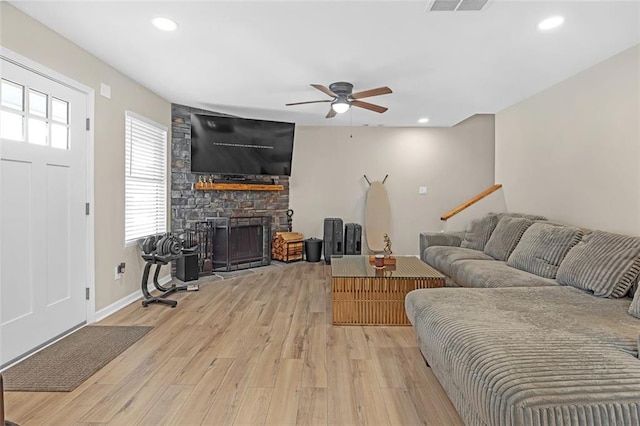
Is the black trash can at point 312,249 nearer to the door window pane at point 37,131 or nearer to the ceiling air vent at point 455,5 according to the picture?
the door window pane at point 37,131

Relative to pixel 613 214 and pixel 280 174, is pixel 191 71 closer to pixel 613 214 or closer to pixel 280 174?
pixel 280 174

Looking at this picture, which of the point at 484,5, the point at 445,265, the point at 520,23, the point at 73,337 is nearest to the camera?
the point at 484,5

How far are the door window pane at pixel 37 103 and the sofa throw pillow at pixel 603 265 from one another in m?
4.21

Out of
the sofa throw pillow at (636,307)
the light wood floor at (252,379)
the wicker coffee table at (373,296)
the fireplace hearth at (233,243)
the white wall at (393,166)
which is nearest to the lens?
the light wood floor at (252,379)

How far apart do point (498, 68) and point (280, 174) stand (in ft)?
11.5

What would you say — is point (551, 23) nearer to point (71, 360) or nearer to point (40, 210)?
point (40, 210)

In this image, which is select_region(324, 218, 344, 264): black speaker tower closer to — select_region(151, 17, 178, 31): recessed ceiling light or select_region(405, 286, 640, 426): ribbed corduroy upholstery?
select_region(405, 286, 640, 426): ribbed corduroy upholstery

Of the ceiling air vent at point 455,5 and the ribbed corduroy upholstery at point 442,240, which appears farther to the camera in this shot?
the ribbed corduroy upholstery at point 442,240

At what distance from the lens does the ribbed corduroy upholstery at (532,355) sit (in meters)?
1.23

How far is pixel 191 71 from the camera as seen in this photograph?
3.59 metres

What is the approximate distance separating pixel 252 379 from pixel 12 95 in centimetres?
→ 253

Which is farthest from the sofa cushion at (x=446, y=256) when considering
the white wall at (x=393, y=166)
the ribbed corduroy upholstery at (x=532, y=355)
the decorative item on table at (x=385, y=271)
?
the white wall at (x=393, y=166)

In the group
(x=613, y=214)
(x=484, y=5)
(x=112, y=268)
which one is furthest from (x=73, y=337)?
(x=613, y=214)

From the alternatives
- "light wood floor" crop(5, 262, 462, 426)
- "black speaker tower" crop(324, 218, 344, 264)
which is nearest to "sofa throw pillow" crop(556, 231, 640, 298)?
"light wood floor" crop(5, 262, 462, 426)
